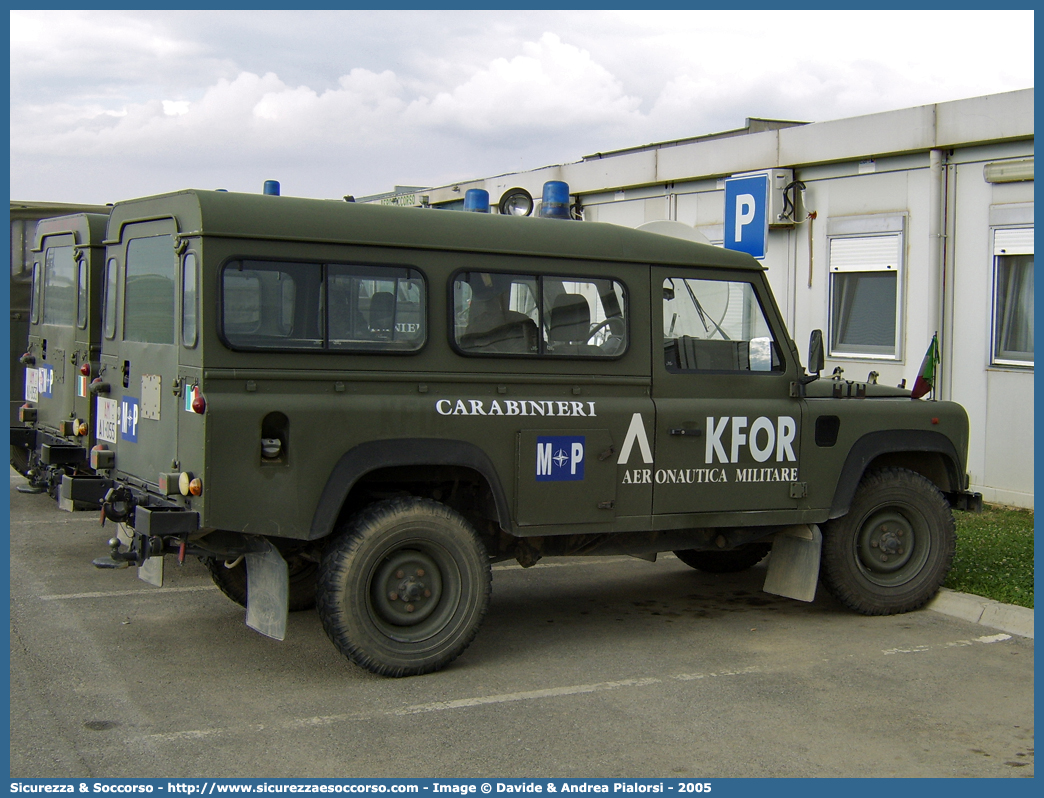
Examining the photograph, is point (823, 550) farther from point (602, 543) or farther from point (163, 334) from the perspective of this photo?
point (163, 334)

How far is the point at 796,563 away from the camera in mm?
6988

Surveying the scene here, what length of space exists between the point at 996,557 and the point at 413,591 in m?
4.83

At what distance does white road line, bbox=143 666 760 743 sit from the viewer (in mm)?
4754

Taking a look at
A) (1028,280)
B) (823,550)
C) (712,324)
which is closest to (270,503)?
(712,324)

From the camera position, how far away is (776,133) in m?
12.5

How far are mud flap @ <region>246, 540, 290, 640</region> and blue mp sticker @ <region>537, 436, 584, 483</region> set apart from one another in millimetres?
1440

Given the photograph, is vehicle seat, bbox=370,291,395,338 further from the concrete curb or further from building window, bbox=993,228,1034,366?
building window, bbox=993,228,1034,366

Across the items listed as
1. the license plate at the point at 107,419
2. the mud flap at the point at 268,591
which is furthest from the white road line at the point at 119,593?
the mud flap at the point at 268,591

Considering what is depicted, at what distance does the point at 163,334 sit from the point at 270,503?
1108mm

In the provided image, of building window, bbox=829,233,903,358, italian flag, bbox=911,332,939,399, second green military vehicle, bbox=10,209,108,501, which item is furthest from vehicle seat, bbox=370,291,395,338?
building window, bbox=829,233,903,358

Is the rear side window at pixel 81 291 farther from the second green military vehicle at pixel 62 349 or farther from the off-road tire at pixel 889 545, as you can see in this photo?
the off-road tire at pixel 889 545

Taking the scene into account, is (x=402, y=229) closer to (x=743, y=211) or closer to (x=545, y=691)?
(x=545, y=691)

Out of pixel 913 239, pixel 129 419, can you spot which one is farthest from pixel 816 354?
pixel 913 239
